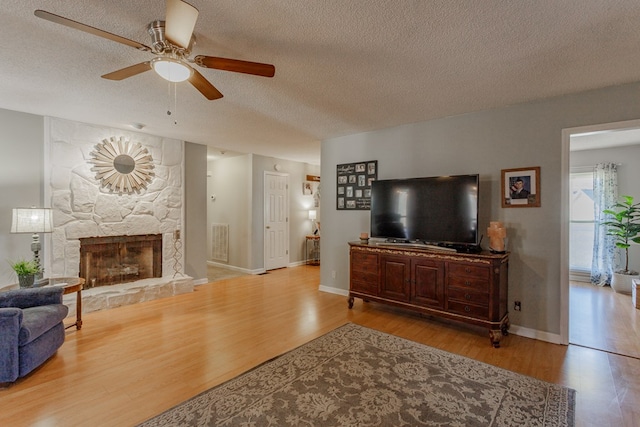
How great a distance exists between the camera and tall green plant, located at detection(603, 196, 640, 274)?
4.64 m

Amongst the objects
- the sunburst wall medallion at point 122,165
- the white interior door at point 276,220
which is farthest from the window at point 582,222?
the sunburst wall medallion at point 122,165

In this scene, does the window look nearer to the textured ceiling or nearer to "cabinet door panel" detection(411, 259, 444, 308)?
the textured ceiling

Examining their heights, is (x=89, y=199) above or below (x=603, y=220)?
above

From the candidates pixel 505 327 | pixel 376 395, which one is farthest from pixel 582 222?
pixel 376 395

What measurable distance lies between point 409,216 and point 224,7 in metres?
2.89

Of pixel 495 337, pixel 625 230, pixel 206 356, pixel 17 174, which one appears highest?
pixel 17 174

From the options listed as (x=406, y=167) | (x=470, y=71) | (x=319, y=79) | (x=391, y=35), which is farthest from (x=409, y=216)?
(x=391, y=35)

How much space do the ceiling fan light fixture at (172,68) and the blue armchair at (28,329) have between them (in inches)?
83.7

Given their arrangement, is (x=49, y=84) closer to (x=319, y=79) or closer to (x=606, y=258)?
(x=319, y=79)

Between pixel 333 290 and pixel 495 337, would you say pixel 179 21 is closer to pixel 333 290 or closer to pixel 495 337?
pixel 495 337

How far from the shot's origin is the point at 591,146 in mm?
5051

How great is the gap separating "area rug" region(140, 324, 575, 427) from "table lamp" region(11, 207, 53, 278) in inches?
102

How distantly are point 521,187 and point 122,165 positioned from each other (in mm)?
5249

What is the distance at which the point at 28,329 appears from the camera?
7.56ft
